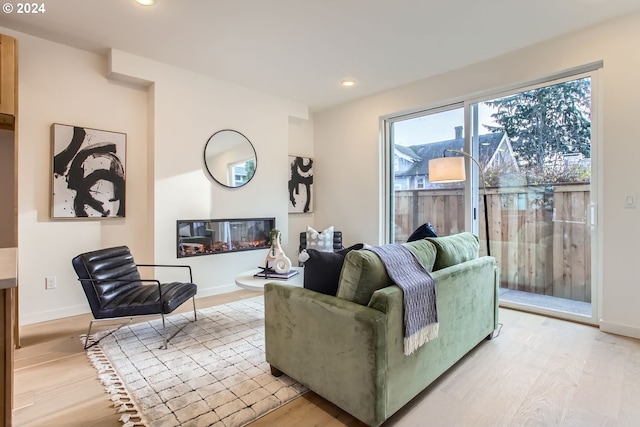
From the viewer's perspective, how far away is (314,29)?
9.48 feet

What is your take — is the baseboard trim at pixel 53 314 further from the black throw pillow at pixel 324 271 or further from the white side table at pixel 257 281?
the black throw pillow at pixel 324 271

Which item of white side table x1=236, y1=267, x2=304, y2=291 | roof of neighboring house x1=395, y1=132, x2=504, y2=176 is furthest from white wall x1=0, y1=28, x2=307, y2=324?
roof of neighboring house x1=395, y1=132, x2=504, y2=176

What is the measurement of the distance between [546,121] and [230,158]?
3.63 meters

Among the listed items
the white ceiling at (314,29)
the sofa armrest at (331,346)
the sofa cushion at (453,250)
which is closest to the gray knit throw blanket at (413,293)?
the sofa armrest at (331,346)

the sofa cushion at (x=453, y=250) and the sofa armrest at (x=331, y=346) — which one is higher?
the sofa cushion at (x=453, y=250)

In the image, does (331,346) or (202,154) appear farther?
(202,154)

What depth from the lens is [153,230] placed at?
3.57 m

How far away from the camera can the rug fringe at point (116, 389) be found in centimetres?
167

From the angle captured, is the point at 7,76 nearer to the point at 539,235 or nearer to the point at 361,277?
the point at 361,277

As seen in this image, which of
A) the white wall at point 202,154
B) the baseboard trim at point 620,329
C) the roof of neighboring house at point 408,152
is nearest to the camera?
the baseboard trim at point 620,329

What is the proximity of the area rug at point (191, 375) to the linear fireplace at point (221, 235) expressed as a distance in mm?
1084

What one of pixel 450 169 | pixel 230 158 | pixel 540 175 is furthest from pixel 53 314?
pixel 540 175

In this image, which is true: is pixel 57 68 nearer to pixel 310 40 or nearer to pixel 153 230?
pixel 153 230

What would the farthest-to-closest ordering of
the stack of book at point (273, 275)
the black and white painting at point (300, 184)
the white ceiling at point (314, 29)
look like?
the black and white painting at point (300, 184) < the stack of book at point (273, 275) < the white ceiling at point (314, 29)
